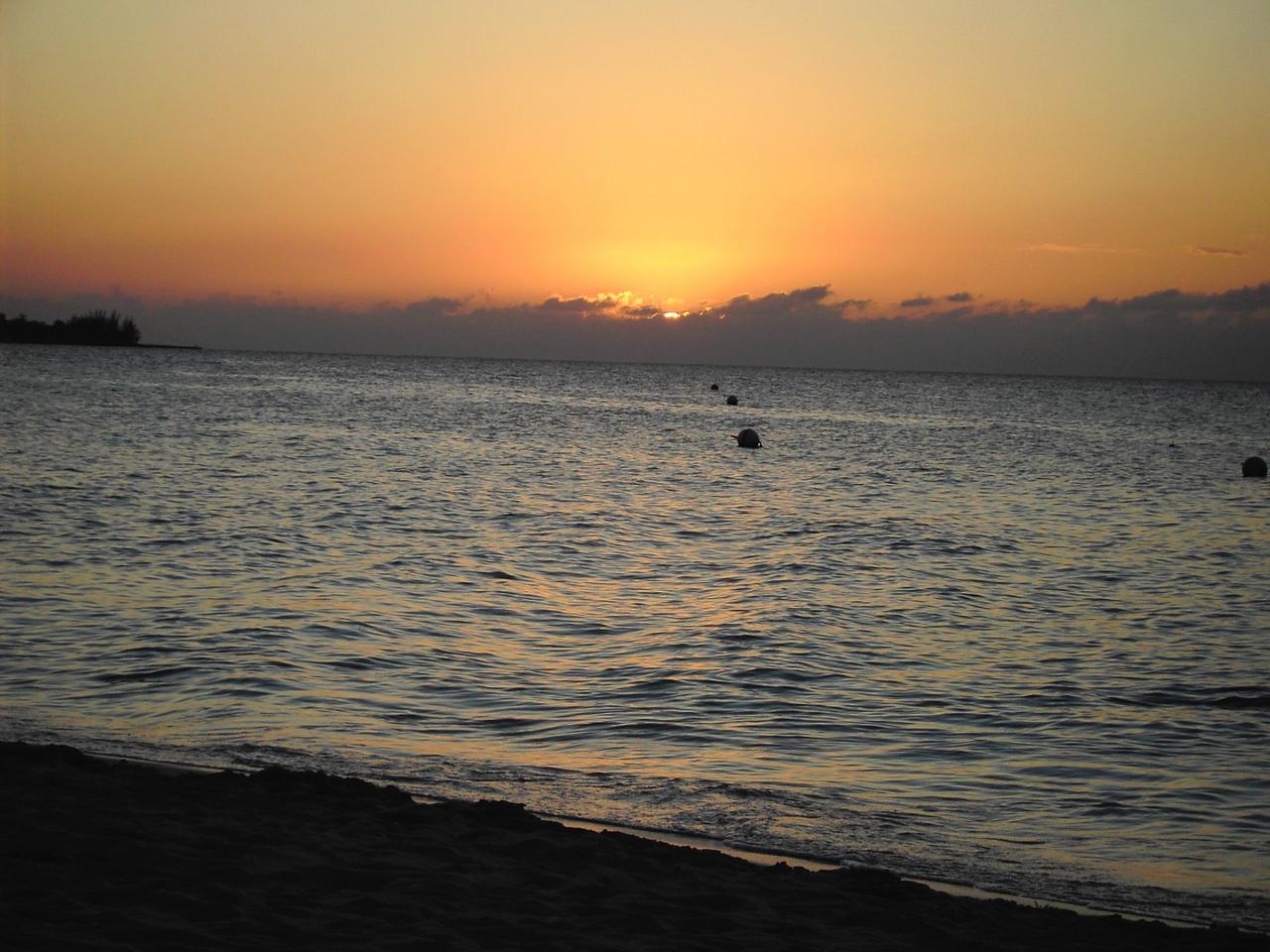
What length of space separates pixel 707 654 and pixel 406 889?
778 centimetres

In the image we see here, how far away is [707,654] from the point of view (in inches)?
536

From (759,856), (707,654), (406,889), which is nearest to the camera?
(406,889)

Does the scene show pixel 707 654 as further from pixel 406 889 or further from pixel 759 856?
pixel 406 889

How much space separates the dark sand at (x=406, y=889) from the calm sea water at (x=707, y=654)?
0.95 m

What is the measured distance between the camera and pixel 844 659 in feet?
44.7

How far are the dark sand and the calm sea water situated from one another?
947 mm

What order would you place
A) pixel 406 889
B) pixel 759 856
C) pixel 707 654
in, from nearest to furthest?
pixel 406 889 → pixel 759 856 → pixel 707 654

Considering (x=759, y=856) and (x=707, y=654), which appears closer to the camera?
(x=759, y=856)

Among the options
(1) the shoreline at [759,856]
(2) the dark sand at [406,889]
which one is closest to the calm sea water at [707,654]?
(1) the shoreline at [759,856]

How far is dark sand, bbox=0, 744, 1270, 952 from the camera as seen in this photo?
18.1 ft

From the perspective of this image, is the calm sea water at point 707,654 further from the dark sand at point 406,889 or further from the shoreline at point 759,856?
the dark sand at point 406,889

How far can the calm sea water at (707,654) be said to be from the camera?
8.57 m

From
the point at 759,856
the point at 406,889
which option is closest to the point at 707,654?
the point at 759,856

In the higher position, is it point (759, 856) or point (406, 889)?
point (406, 889)
